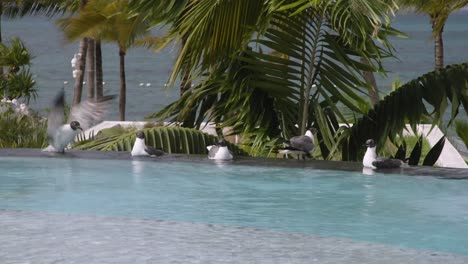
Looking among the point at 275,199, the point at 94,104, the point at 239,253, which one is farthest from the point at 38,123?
the point at 239,253

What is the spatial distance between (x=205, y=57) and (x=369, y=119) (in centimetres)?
157

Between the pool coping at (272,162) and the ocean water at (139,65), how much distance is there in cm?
3871

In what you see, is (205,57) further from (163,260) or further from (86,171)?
(163,260)

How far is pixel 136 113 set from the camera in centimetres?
4909

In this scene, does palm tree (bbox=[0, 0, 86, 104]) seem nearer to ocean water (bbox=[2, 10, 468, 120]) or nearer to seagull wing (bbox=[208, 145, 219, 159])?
ocean water (bbox=[2, 10, 468, 120])

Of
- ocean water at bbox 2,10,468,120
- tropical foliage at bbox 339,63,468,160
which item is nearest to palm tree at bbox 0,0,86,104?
ocean water at bbox 2,10,468,120

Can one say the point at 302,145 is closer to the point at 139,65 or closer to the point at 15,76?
the point at 15,76

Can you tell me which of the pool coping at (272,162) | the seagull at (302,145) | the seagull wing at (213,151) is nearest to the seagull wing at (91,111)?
the pool coping at (272,162)

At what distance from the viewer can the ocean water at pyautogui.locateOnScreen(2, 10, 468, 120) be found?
56.3 metres

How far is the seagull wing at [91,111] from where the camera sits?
26.0 feet

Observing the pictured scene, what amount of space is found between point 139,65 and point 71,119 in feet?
239

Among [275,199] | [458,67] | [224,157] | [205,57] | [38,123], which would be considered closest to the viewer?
[275,199]

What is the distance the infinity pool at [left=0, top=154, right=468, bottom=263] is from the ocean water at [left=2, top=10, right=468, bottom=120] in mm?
39190

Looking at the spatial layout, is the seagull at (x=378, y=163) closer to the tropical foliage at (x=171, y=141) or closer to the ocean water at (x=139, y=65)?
the tropical foliage at (x=171, y=141)
